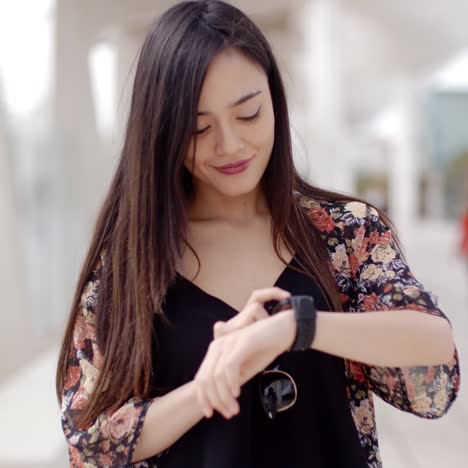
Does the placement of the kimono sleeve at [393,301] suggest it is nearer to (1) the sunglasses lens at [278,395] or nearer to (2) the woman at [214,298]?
(2) the woman at [214,298]

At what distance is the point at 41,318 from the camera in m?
9.45

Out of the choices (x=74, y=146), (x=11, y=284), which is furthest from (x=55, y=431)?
(x=74, y=146)

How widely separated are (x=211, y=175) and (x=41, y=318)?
8.40 m

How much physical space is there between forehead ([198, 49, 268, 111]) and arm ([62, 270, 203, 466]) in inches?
19.3

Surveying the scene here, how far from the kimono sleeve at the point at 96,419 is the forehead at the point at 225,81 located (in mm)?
469

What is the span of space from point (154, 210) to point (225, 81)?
1.05 ft

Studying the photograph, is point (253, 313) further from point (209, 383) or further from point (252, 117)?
point (252, 117)

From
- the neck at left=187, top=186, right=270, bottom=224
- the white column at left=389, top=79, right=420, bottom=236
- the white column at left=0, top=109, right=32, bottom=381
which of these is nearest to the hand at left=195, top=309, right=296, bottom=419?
the neck at left=187, top=186, right=270, bottom=224

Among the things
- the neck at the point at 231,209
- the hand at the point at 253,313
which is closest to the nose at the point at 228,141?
the neck at the point at 231,209

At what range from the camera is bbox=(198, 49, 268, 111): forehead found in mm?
1446

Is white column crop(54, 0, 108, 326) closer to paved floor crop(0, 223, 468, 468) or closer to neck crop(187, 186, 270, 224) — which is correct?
paved floor crop(0, 223, 468, 468)

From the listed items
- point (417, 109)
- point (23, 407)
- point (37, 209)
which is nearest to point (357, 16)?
point (417, 109)

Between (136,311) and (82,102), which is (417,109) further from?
(136,311)

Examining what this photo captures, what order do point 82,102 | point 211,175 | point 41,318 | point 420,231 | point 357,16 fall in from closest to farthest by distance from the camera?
1. point 211,175
2. point 41,318
3. point 82,102
4. point 357,16
5. point 420,231
